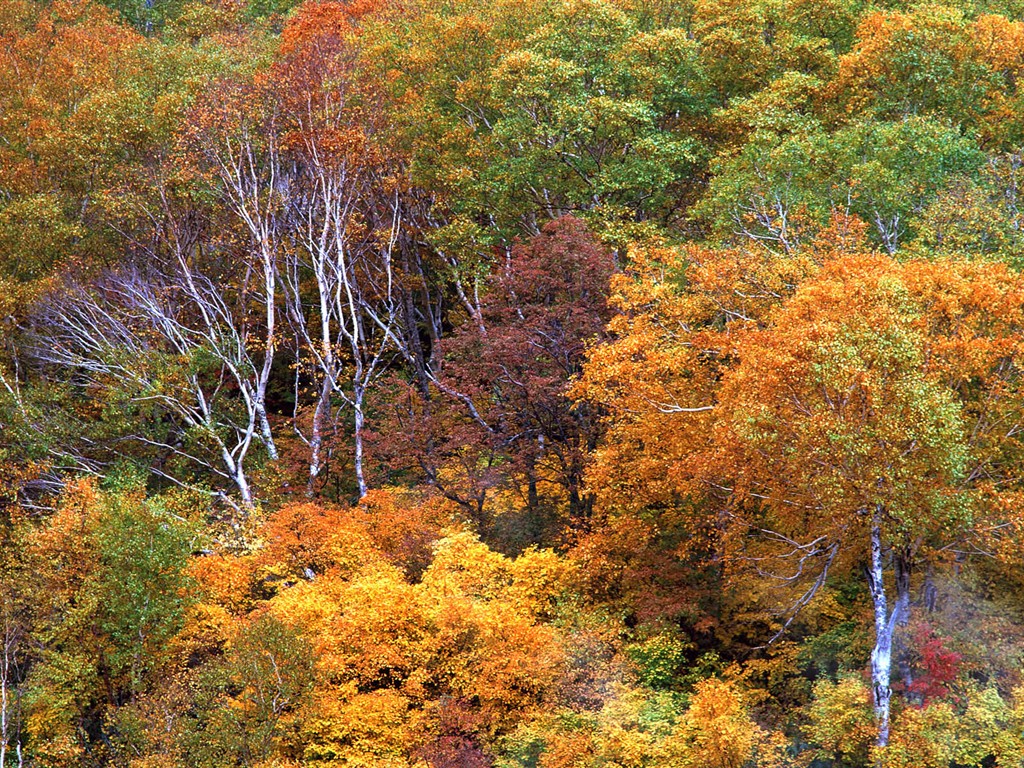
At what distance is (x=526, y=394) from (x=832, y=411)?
10.3 meters

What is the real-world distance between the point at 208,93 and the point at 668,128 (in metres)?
16.1

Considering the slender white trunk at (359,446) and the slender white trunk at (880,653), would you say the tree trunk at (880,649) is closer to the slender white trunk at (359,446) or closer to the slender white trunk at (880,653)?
the slender white trunk at (880,653)

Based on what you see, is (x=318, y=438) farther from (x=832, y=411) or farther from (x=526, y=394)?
(x=832, y=411)

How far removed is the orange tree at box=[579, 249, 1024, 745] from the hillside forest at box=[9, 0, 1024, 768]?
0.37ft

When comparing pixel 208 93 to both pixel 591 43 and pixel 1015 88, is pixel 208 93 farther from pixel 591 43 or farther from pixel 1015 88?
pixel 1015 88

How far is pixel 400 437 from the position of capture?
31.4 meters

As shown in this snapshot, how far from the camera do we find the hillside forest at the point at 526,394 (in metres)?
21.6

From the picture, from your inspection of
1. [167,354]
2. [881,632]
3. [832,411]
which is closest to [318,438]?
[167,354]

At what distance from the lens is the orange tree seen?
2033 cm

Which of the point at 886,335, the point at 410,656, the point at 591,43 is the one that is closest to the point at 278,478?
the point at 410,656

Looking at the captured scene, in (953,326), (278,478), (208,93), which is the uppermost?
(208,93)

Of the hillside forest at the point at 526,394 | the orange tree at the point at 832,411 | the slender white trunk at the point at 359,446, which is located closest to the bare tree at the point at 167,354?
the hillside forest at the point at 526,394

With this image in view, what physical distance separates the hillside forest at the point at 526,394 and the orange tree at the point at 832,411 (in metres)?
0.11

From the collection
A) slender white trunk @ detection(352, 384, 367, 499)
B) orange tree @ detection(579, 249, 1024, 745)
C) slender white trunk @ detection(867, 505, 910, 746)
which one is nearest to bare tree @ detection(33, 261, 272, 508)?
slender white trunk @ detection(352, 384, 367, 499)
